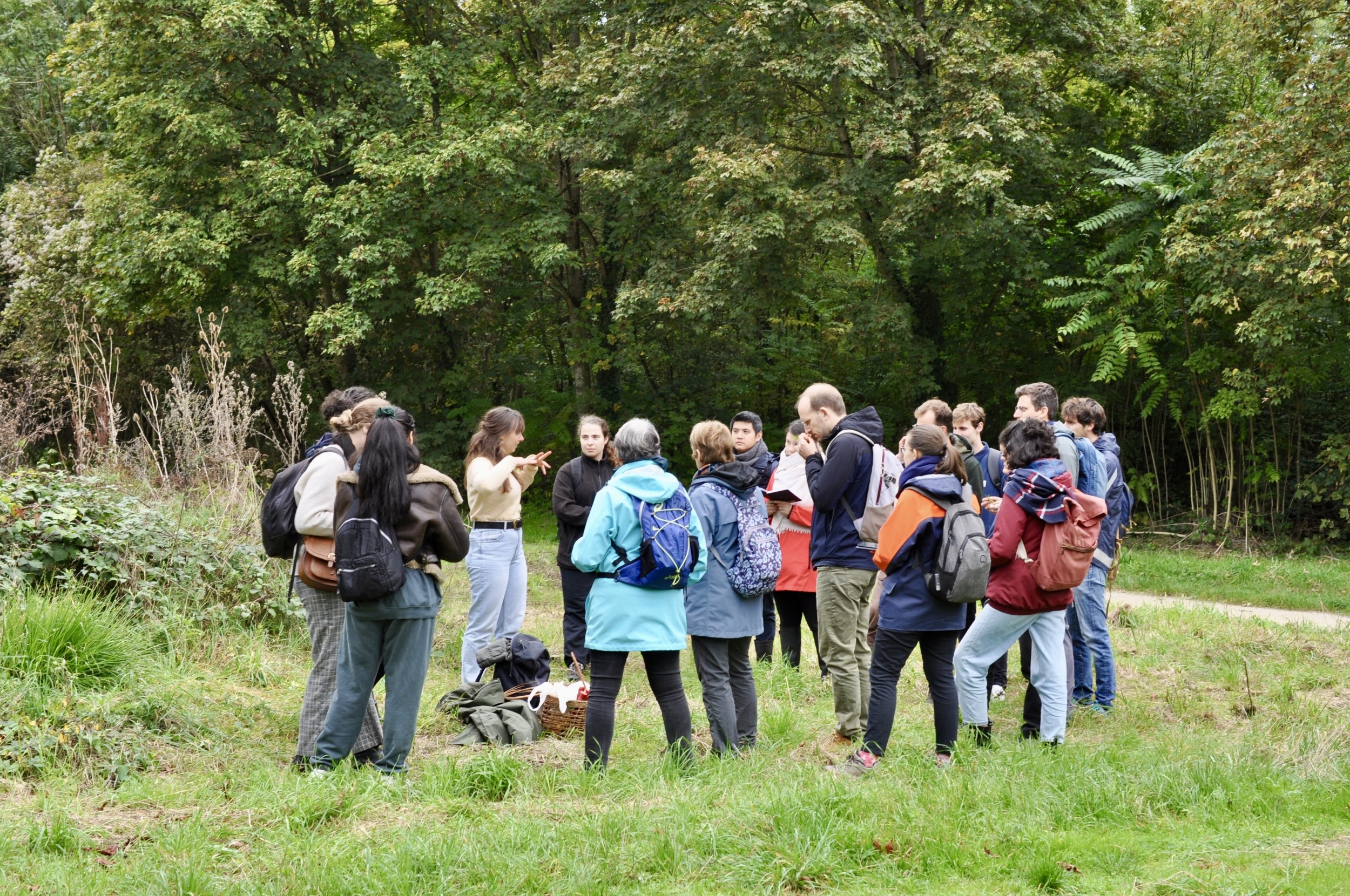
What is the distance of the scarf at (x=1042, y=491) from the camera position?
216 inches

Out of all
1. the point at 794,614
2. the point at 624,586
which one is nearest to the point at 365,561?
the point at 624,586

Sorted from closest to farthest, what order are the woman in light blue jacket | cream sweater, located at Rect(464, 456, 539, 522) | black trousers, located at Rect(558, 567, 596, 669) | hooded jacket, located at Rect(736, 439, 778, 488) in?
the woman in light blue jacket < cream sweater, located at Rect(464, 456, 539, 522) < hooded jacket, located at Rect(736, 439, 778, 488) < black trousers, located at Rect(558, 567, 596, 669)

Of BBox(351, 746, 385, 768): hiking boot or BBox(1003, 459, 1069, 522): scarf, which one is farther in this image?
BBox(1003, 459, 1069, 522): scarf

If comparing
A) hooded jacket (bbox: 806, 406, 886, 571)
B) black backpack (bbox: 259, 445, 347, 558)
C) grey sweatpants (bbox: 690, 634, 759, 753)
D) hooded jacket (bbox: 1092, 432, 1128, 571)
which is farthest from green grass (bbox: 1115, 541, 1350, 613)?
black backpack (bbox: 259, 445, 347, 558)

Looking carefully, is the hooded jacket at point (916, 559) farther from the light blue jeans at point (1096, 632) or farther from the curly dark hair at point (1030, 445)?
the light blue jeans at point (1096, 632)

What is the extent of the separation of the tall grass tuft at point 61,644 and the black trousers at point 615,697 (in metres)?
2.79

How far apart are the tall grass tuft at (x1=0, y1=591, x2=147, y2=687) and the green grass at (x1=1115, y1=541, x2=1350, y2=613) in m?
10.8

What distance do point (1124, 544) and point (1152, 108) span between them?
7143 millimetres

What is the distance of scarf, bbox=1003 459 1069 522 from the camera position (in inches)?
216

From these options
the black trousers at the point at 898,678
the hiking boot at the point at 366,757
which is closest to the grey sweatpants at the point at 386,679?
the hiking boot at the point at 366,757

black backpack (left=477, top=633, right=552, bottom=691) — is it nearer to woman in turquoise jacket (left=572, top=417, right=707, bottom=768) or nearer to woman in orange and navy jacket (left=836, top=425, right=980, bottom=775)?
woman in turquoise jacket (left=572, top=417, right=707, bottom=768)

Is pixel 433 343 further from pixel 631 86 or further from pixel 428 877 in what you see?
pixel 428 877

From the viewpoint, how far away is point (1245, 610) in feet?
37.0

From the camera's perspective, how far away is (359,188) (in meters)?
17.7
